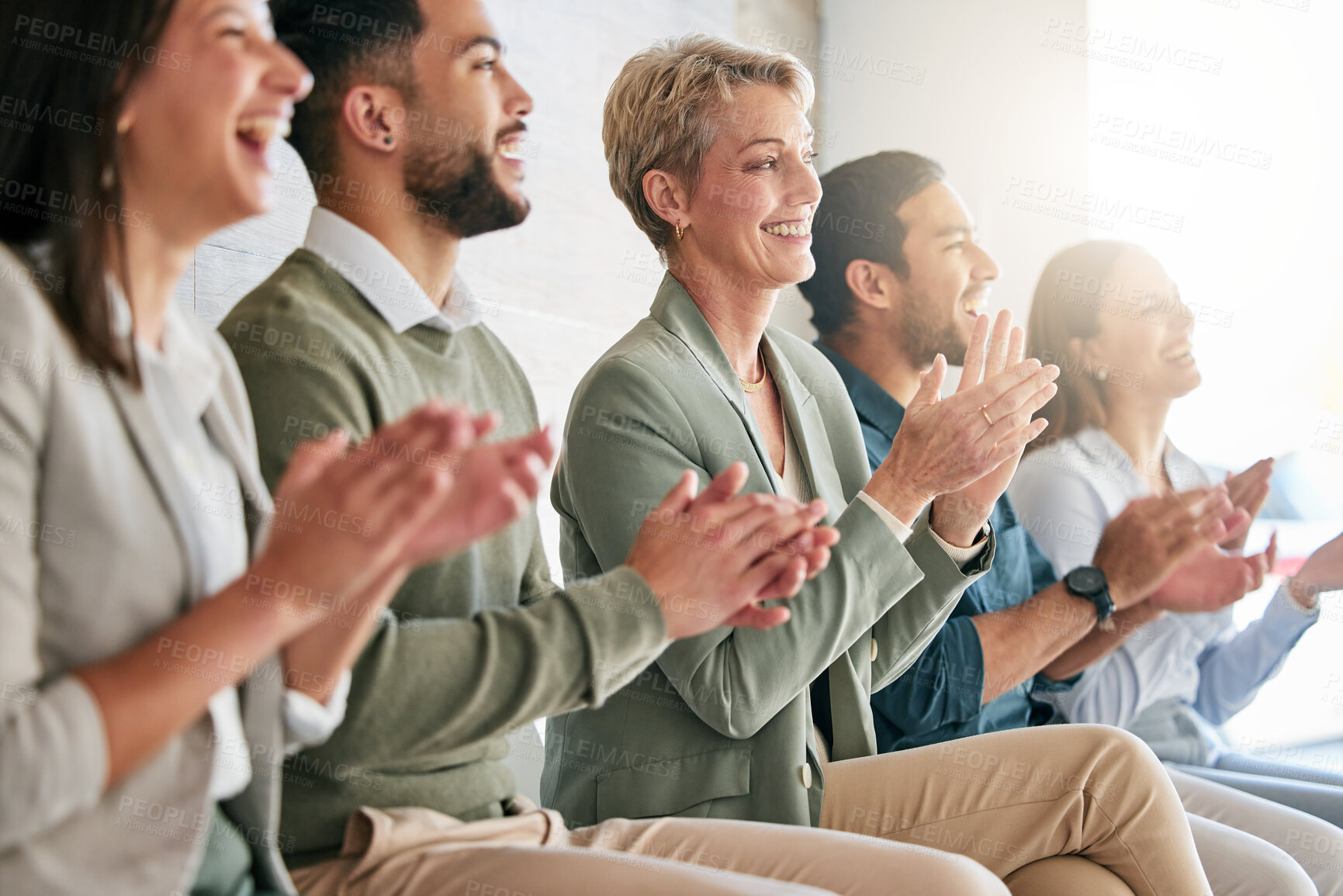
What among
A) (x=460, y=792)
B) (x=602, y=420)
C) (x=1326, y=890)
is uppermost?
(x=602, y=420)

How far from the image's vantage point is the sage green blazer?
113 cm

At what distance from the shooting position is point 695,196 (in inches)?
56.2

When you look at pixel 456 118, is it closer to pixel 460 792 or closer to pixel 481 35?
pixel 481 35

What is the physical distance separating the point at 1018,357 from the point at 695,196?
450 mm

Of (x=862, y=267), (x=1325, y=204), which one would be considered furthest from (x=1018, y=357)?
(x=1325, y=204)

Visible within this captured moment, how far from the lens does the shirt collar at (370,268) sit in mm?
963

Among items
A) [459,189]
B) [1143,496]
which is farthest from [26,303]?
[1143,496]

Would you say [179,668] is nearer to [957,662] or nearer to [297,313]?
[297,313]

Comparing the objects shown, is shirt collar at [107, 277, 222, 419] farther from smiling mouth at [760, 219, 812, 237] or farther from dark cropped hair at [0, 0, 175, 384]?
smiling mouth at [760, 219, 812, 237]

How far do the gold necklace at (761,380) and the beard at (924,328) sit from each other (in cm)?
59

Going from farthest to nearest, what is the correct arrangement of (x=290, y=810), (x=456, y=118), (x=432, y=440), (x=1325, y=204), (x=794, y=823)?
(x=1325, y=204)
(x=794, y=823)
(x=456, y=118)
(x=290, y=810)
(x=432, y=440)

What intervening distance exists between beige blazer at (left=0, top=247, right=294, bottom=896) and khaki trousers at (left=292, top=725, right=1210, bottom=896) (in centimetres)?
20

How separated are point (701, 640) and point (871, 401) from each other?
817mm

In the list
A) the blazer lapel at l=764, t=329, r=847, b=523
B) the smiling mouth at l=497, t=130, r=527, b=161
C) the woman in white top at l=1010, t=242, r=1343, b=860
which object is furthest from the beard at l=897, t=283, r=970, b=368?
the smiling mouth at l=497, t=130, r=527, b=161
